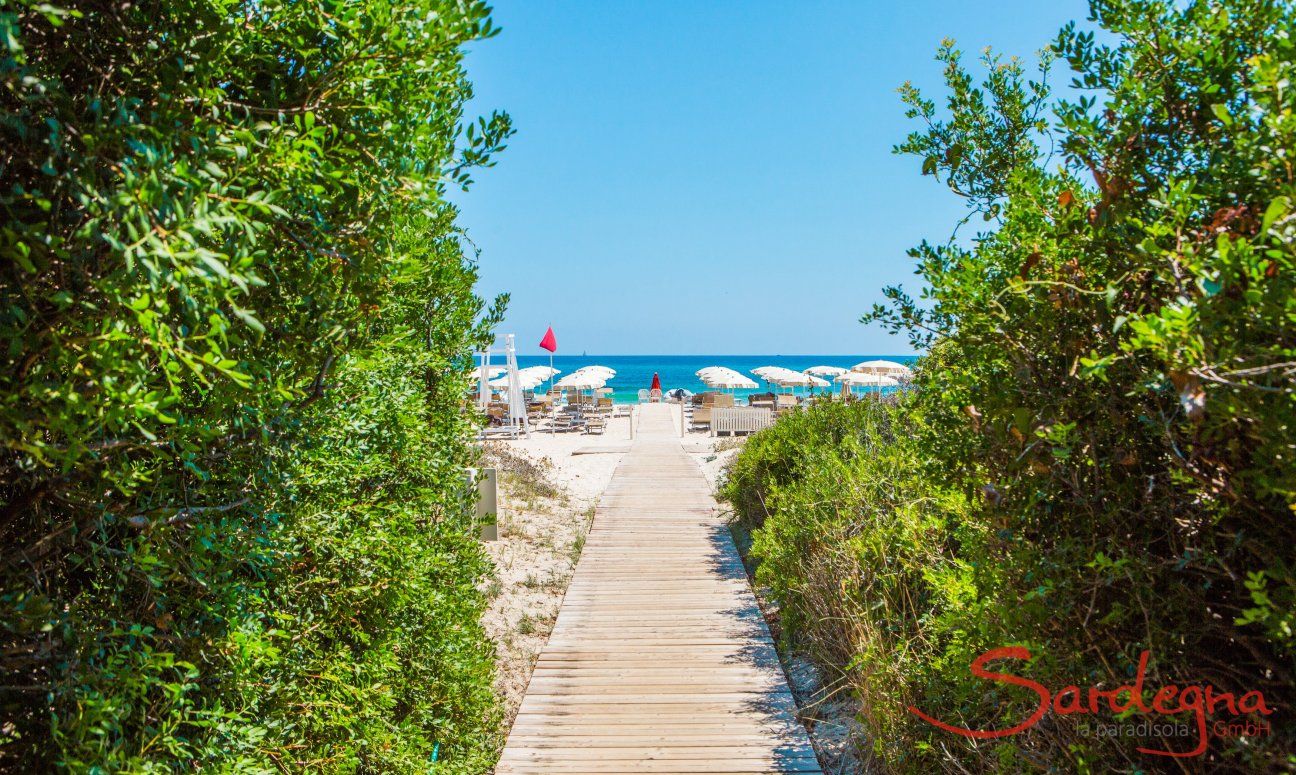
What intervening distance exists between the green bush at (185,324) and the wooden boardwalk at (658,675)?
94.4 inches

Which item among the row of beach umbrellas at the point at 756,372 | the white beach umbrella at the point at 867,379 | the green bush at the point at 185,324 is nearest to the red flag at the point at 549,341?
the row of beach umbrellas at the point at 756,372

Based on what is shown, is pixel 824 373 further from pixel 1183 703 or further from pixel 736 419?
pixel 1183 703

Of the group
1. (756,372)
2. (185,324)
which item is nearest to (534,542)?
(185,324)

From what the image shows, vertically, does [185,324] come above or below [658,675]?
above

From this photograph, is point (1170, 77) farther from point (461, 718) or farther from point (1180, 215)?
point (461, 718)

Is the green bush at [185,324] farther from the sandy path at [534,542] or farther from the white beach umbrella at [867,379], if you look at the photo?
the white beach umbrella at [867,379]

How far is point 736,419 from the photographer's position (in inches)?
833

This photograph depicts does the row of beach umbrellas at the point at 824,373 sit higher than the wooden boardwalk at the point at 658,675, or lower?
higher

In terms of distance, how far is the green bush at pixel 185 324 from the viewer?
4.15 ft

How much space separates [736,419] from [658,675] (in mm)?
16058

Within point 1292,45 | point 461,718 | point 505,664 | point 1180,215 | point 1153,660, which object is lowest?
point 505,664

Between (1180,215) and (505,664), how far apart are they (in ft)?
18.2

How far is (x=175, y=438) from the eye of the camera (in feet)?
4.94

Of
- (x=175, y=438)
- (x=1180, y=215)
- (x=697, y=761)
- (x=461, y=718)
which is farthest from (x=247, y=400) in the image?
(x=697, y=761)
